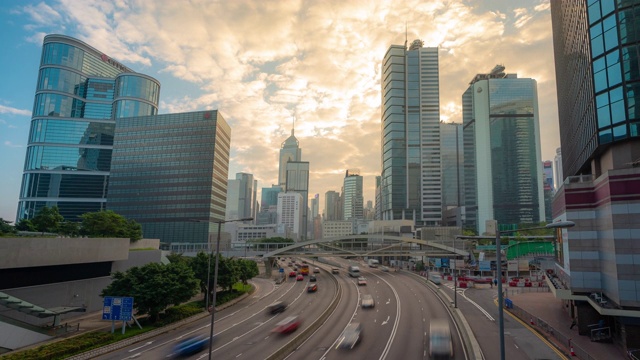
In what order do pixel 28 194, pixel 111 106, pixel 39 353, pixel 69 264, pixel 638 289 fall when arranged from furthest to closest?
pixel 111 106, pixel 28 194, pixel 69 264, pixel 638 289, pixel 39 353

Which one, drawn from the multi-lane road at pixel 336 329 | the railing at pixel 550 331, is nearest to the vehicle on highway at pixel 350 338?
the multi-lane road at pixel 336 329

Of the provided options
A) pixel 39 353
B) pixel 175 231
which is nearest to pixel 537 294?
pixel 39 353

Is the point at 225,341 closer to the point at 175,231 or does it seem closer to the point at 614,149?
the point at 614,149

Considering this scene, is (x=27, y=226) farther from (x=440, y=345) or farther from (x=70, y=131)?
(x=70, y=131)

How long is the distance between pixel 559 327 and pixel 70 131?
7289 inches

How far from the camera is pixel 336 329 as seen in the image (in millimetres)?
38688

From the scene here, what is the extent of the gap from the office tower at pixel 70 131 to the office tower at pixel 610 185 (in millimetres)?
148837

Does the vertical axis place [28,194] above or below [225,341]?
above

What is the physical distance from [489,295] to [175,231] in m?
108

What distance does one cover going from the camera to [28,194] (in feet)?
497

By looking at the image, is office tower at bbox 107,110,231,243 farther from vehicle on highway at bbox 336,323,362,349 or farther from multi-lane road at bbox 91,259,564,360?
vehicle on highway at bbox 336,323,362,349

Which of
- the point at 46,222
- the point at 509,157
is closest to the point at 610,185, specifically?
the point at 46,222

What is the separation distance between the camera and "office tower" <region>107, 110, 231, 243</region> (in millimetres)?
131250

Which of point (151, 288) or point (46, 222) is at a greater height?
point (46, 222)
